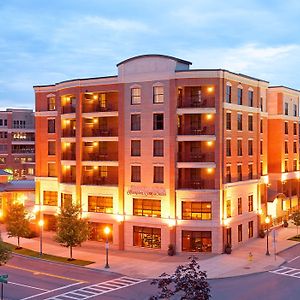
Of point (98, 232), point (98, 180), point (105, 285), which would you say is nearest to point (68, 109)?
point (98, 180)

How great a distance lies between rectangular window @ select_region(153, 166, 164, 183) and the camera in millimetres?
53375

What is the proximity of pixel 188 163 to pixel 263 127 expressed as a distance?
56.4ft

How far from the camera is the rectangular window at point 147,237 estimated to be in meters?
53.0

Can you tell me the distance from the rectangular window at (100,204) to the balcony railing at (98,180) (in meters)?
1.83

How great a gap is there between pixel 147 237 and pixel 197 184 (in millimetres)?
7725

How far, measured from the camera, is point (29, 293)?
123 ft

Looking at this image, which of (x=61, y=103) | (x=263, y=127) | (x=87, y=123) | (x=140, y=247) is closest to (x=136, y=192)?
(x=140, y=247)

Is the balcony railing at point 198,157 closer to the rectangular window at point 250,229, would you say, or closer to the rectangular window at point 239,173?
the rectangular window at point 239,173

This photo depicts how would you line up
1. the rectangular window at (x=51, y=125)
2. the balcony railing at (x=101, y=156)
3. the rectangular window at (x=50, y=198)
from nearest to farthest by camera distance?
the balcony railing at (x=101, y=156), the rectangular window at (x=50, y=198), the rectangular window at (x=51, y=125)

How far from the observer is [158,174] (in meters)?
53.6

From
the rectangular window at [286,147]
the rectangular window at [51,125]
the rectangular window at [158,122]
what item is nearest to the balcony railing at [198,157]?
the rectangular window at [158,122]

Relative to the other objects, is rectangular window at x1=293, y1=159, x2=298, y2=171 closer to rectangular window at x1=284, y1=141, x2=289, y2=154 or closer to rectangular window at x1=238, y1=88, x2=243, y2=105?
rectangular window at x1=284, y1=141, x2=289, y2=154

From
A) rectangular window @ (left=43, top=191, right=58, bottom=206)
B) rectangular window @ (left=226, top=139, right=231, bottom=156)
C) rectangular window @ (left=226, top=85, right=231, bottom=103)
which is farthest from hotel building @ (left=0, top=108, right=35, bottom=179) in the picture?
rectangular window @ (left=226, top=85, right=231, bottom=103)

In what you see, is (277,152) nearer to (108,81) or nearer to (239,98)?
(239,98)
